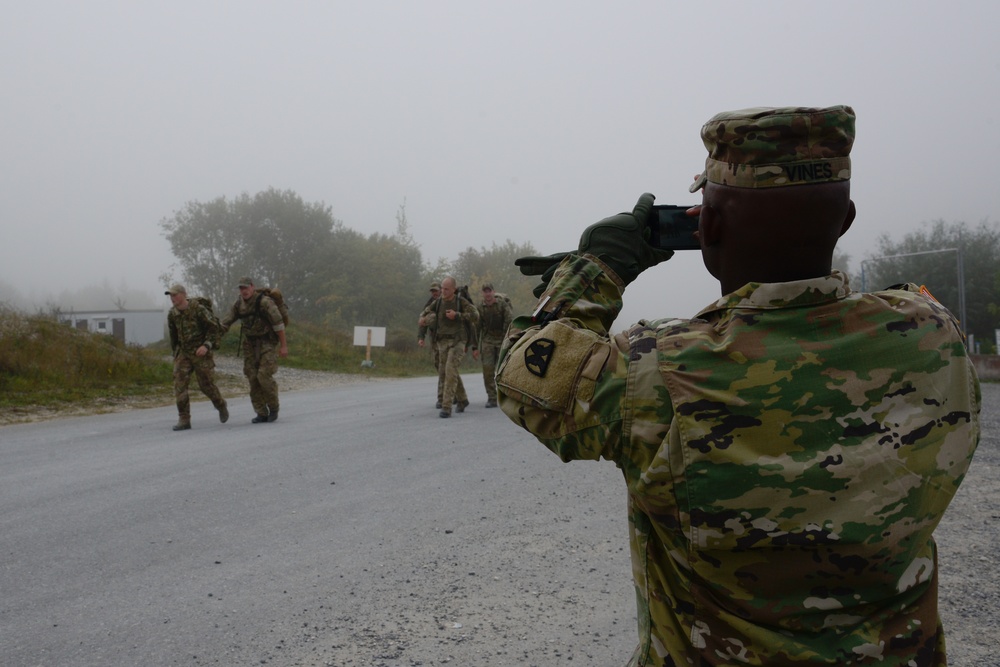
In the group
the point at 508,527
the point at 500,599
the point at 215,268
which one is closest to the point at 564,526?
the point at 508,527

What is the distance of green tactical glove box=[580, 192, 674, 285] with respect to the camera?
166 centimetres

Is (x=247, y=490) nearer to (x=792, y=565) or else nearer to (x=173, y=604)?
(x=173, y=604)

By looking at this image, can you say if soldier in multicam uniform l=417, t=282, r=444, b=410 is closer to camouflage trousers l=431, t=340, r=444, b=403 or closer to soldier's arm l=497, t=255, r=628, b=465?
camouflage trousers l=431, t=340, r=444, b=403

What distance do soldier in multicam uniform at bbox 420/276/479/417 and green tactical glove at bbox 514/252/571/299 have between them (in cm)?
1082

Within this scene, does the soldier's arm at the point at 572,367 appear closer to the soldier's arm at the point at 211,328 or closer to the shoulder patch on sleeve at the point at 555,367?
the shoulder patch on sleeve at the point at 555,367

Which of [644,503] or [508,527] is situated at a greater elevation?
[644,503]

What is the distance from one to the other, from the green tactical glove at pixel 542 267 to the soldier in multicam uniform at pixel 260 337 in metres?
10.4

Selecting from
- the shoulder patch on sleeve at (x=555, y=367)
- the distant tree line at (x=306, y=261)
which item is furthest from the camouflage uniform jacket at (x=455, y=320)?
the distant tree line at (x=306, y=261)

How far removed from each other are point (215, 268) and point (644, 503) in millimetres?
60052

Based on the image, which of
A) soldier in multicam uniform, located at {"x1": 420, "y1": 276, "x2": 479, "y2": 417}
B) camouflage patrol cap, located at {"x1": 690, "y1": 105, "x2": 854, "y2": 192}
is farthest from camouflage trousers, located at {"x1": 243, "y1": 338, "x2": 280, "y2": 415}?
camouflage patrol cap, located at {"x1": 690, "y1": 105, "x2": 854, "y2": 192}

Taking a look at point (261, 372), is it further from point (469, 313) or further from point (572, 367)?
point (572, 367)

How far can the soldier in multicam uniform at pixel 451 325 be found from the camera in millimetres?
12875

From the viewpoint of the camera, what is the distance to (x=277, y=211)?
2328 inches

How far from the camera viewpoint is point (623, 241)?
5.49 ft
